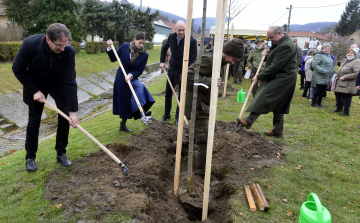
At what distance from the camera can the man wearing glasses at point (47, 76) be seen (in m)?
3.32

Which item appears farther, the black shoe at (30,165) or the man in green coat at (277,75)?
the man in green coat at (277,75)

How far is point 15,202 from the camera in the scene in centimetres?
308


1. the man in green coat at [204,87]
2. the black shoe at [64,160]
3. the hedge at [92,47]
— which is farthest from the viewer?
the hedge at [92,47]

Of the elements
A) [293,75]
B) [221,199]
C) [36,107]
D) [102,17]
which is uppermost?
[102,17]

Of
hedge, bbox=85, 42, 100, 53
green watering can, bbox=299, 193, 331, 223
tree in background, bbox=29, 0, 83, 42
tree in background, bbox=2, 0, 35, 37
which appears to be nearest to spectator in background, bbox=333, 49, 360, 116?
green watering can, bbox=299, 193, 331, 223

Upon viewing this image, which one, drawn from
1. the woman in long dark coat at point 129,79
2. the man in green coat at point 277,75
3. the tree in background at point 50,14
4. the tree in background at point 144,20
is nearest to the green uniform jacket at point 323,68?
the man in green coat at point 277,75

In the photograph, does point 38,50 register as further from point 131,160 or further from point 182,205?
point 182,205

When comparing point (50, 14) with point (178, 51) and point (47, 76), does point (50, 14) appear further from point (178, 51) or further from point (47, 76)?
point (47, 76)

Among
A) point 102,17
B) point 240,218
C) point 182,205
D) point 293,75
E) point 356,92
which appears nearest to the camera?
point 240,218

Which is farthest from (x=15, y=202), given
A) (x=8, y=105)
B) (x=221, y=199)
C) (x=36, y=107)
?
(x=8, y=105)

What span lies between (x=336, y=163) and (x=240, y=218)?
2.77 m

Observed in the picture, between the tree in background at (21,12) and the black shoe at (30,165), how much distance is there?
1791 centimetres

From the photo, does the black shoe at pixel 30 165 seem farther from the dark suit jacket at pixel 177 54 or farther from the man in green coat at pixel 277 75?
the man in green coat at pixel 277 75

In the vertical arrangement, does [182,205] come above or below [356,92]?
below
